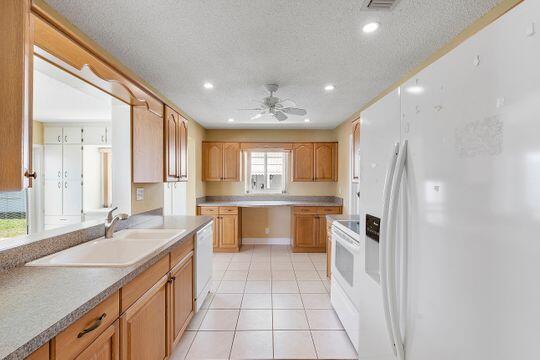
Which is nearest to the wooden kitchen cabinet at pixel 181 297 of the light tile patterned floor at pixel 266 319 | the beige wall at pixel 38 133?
the light tile patterned floor at pixel 266 319

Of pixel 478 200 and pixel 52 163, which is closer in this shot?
pixel 478 200

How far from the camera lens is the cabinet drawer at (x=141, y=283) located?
127 cm

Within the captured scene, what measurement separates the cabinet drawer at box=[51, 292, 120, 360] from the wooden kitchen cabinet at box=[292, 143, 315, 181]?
420 cm

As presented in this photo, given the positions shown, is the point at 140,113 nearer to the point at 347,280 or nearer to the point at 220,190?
the point at 347,280

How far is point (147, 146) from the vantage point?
8.14ft

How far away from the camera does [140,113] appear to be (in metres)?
2.40

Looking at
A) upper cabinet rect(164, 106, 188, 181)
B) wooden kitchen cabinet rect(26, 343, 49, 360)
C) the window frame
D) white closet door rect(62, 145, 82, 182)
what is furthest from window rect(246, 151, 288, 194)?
wooden kitchen cabinet rect(26, 343, 49, 360)

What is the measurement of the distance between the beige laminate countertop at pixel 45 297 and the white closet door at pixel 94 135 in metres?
3.36

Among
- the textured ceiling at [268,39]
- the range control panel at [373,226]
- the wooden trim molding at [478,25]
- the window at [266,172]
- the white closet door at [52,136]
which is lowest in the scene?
the range control panel at [373,226]

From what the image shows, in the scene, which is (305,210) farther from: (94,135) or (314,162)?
(94,135)

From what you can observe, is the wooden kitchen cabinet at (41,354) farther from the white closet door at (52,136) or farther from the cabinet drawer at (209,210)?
the white closet door at (52,136)

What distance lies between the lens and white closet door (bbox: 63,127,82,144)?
4.14 meters

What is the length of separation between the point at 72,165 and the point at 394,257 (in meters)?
4.79

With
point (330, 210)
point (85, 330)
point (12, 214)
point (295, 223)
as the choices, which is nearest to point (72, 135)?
point (12, 214)
